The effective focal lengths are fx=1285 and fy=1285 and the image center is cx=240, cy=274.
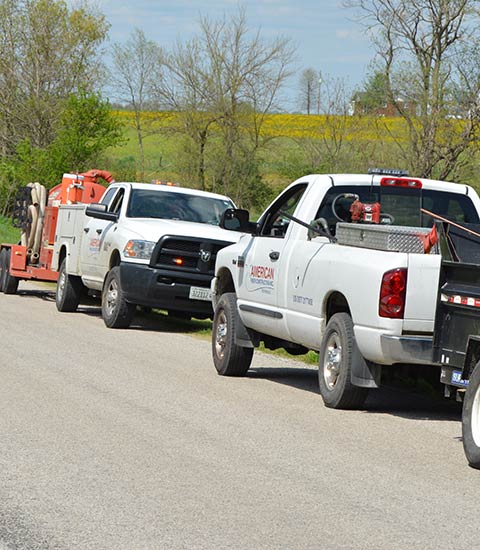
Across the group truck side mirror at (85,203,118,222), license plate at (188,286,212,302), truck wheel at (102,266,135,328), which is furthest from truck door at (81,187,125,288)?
license plate at (188,286,212,302)

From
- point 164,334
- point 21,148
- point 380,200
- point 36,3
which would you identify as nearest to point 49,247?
point 164,334

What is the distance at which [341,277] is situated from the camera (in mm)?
10562

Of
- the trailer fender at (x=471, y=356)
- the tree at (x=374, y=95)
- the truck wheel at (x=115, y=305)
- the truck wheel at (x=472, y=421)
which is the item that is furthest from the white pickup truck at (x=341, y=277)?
the tree at (x=374, y=95)

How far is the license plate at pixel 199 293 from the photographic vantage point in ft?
58.7

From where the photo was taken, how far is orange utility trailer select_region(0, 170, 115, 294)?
23.6 meters

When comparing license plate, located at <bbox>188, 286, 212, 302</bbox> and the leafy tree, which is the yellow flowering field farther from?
license plate, located at <bbox>188, 286, 212, 302</bbox>

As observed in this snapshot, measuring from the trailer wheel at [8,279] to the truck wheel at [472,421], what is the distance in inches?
671

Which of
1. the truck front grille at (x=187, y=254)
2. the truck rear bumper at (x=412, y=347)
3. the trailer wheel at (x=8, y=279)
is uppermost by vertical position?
the truck front grille at (x=187, y=254)

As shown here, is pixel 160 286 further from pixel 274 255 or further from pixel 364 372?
pixel 364 372

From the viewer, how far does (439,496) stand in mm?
7395

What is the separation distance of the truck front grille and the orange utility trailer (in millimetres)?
5832

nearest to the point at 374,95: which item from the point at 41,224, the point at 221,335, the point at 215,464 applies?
the point at 41,224

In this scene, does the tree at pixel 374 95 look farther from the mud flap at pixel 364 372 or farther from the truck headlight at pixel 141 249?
the mud flap at pixel 364 372

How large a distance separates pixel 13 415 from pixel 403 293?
311 cm
